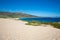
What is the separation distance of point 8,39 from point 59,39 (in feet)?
3.67

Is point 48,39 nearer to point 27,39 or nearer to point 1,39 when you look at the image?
point 27,39

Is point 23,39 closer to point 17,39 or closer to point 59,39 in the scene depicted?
point 17,39

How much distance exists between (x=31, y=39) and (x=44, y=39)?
11.3 inches

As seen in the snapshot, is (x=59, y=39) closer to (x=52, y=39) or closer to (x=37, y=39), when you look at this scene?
(x=52, y=39)

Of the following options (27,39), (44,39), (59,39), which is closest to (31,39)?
(27,39)

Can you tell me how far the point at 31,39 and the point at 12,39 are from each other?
41 cm

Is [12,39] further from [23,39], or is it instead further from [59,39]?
[59,39]

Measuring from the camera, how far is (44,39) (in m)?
2.35

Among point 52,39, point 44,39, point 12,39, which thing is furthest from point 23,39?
point 52,39

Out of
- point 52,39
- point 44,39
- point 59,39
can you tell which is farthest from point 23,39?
→ point 59,39

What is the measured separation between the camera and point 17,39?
A: 2.31 metres

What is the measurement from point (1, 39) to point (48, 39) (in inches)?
40.3

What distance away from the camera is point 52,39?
2.34m

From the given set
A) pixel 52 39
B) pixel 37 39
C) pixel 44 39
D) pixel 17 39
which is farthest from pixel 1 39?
pixel 52 39
